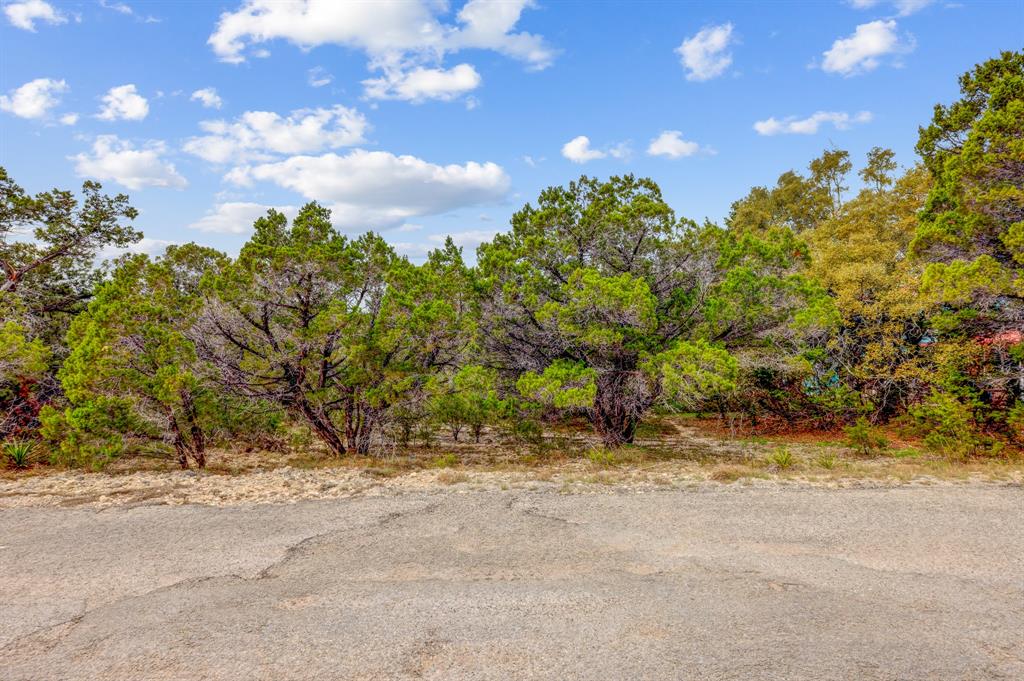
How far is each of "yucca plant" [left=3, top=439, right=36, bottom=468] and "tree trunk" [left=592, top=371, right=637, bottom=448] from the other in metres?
13.7

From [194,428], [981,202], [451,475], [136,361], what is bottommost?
[451,475]

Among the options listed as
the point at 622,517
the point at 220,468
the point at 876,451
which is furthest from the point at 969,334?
A: the point at 220,468

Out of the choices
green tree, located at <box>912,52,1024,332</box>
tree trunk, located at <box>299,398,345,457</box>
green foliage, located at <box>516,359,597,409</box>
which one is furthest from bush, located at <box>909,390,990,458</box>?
tree trunk, located at <box>299,398,345,457</box>

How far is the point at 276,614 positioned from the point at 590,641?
2737 mm

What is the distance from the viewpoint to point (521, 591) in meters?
4.70

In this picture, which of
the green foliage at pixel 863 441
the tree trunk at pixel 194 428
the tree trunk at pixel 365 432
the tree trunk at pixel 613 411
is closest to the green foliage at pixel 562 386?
the tree trunk at pixel 613 411

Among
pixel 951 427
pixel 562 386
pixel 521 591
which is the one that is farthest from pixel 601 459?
pixel 951 427

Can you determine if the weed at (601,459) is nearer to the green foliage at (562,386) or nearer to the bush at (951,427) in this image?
the green foliage at (562,386)

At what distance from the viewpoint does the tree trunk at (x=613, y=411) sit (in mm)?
12984

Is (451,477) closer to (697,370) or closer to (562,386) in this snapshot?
(562,386)

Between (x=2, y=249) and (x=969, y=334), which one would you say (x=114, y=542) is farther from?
(x=969, y=334)

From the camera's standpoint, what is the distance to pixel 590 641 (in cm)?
386

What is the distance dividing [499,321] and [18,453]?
37.4 ft

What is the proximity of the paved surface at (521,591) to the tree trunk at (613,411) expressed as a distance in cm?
581
